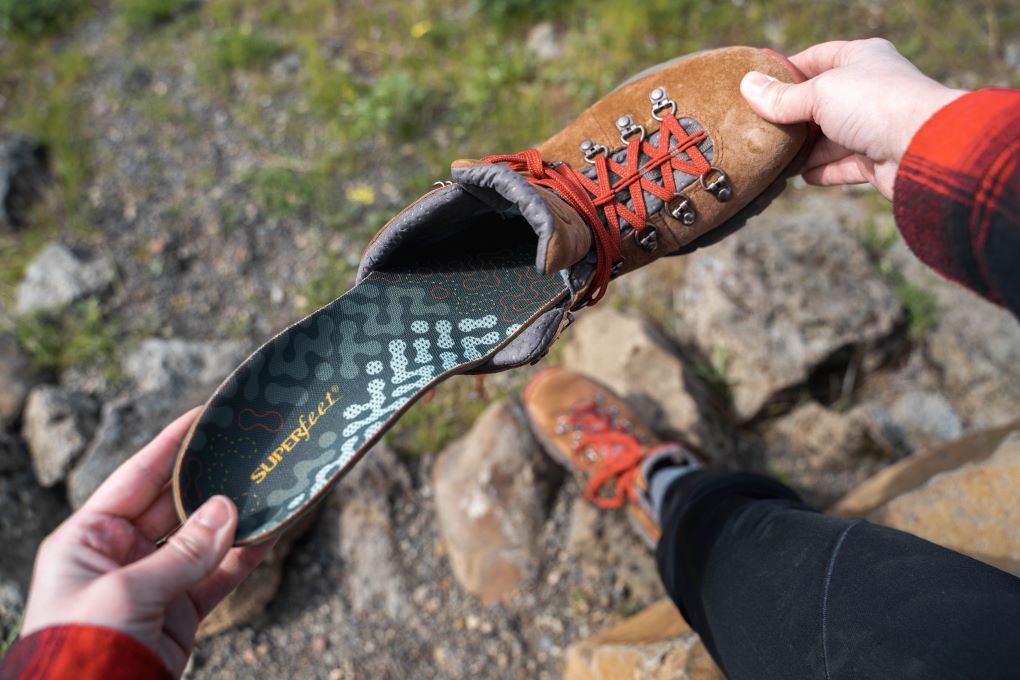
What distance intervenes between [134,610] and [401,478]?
169cm

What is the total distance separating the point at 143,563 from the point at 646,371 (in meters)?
2.24

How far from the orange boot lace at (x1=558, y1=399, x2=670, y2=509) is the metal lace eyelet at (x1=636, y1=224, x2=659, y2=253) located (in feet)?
2.99

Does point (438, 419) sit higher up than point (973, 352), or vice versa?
point (438, 419)

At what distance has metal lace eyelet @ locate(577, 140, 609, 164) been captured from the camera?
2.23 m

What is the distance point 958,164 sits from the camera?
4.27ft

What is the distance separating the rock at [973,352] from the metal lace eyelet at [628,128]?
1.69 metres

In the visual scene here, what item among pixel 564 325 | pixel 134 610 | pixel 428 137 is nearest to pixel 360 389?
pixel 564 325

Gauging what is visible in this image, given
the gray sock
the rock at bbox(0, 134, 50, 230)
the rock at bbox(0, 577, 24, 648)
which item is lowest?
the gray sock

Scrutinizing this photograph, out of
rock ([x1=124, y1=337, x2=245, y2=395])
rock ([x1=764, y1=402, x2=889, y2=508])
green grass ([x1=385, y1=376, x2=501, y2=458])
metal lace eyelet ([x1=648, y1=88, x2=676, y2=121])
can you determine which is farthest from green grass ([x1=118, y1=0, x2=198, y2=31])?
rock ([x1=764, y1=402, x2=889, y2=508])

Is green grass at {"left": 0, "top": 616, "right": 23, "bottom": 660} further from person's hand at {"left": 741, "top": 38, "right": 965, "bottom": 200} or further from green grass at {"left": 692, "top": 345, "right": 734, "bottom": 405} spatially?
person's hand at {"left": 741, "top": 38, "right": 965, "bottom": 200}

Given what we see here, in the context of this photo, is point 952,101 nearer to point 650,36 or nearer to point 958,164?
point 958,164

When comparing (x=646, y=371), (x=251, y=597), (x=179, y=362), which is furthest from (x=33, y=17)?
(x=646, y=371)

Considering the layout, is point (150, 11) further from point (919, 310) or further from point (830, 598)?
point (830, 598)

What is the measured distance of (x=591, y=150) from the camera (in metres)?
2.24
